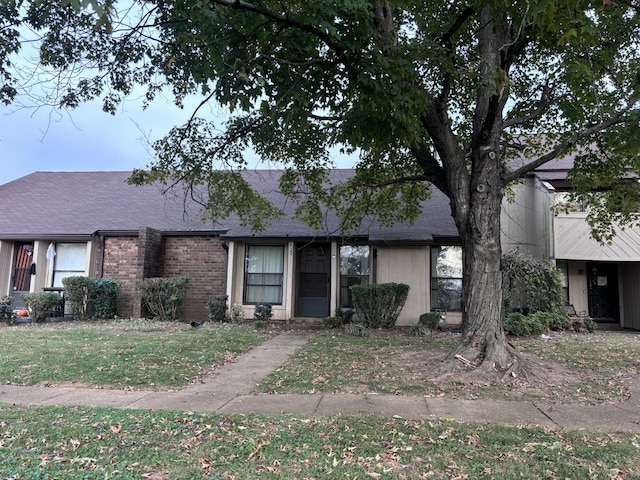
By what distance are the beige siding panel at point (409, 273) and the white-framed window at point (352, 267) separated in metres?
0.85

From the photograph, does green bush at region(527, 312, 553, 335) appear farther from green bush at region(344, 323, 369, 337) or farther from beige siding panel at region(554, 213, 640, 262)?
green bush at region(344, 323, 369, 337)

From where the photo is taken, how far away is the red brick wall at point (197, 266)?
577 inches

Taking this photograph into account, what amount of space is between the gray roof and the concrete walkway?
7.21 m

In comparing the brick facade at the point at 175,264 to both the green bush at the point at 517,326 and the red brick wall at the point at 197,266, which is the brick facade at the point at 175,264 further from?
the green bush at the point at 517,326

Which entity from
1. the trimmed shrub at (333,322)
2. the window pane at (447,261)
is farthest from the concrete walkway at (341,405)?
the window pane at (447,261)

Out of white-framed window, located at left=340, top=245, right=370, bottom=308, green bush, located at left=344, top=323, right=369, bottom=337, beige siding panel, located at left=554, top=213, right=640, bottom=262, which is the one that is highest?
beige siding panel, located at left=554, top=213, right=640, bottom=262

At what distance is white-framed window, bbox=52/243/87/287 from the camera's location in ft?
50.7

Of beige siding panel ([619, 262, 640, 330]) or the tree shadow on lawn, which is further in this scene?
beige siding panel ([619, 262, 640, 330])

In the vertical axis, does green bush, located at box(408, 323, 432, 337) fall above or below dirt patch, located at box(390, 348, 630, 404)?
above

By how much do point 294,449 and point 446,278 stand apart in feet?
35.0

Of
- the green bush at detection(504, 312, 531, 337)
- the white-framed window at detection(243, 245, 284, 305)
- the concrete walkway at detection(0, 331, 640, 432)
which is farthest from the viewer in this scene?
the white-framed window at detection(243, 245, 284, 305)

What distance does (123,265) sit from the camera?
1483cm

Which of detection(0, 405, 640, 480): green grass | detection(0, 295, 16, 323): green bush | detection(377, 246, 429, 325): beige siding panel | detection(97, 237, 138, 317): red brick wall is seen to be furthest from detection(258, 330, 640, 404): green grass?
detection(0, 295, 16, 323): green bush

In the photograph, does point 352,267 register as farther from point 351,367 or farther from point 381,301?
point 351,367
